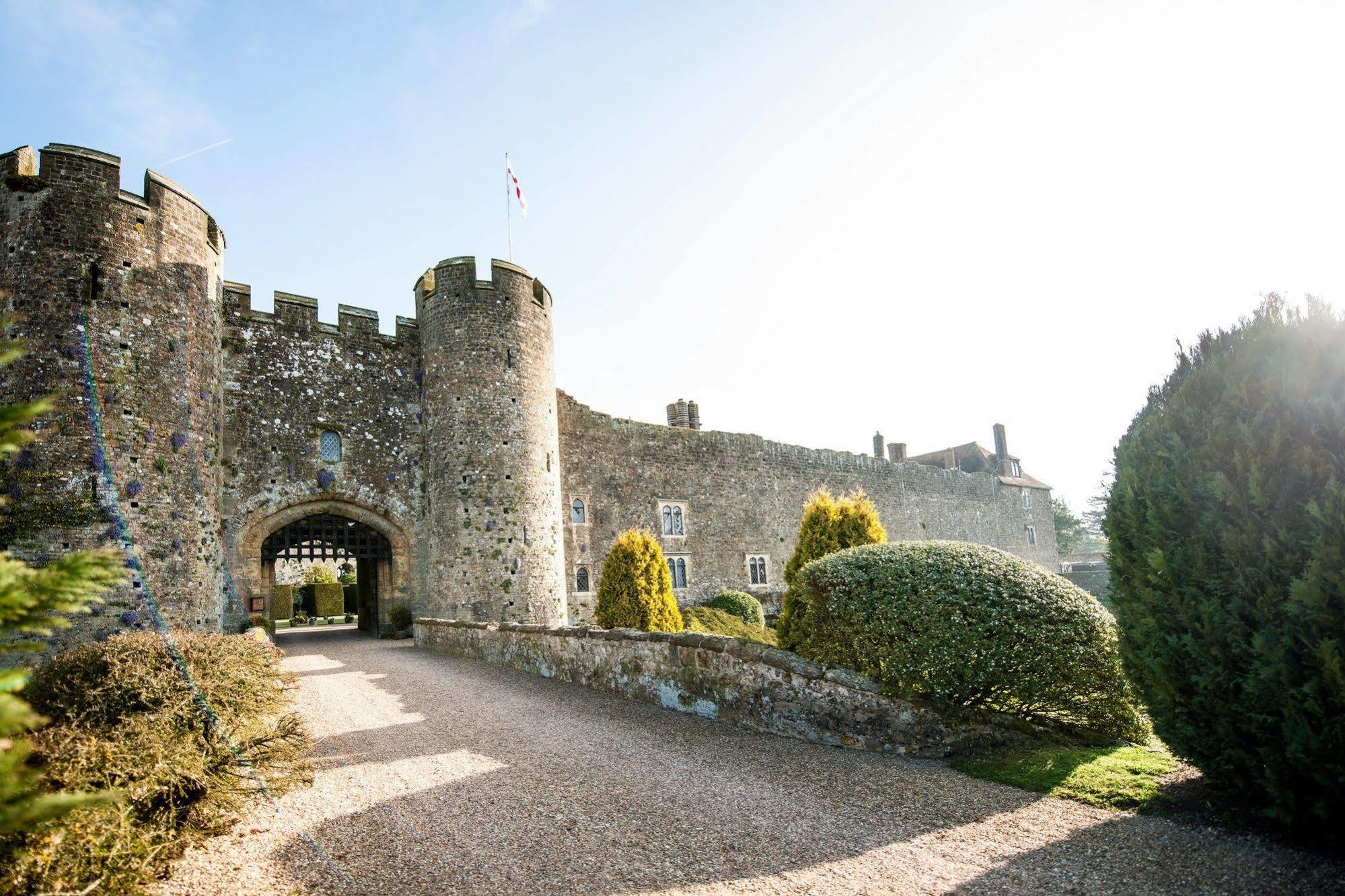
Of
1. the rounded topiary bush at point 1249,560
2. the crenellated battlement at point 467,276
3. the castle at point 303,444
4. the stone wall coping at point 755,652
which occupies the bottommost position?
the stone wall coping at point 755,652

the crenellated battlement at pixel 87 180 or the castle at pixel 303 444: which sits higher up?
the crenellated battlement at pixel 87 180

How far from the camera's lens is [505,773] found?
561 cm

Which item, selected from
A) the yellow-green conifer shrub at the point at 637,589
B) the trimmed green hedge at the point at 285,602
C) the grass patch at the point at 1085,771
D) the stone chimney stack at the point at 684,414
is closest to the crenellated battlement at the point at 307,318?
the yellow-green conifer shrub at the point at 637,589

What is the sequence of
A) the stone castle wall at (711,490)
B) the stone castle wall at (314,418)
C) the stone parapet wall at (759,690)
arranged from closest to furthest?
the stone parapet wall at (759,690) < the stone castle wall at (314,418) < the stone castle wall at (711,490)

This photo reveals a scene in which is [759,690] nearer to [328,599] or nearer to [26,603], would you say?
[26,603]

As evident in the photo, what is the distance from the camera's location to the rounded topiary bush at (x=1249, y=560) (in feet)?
11.6

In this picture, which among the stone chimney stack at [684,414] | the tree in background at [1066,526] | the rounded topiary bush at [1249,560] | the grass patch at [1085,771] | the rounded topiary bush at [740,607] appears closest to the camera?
the rounded topiary bush at [1249,560]

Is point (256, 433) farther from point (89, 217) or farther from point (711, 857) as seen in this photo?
point (711, 857)

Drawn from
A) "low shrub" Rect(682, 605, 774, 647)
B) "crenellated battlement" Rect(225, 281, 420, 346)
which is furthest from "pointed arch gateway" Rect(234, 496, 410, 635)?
"low shrub" Rect(682, 605, 774, 647)

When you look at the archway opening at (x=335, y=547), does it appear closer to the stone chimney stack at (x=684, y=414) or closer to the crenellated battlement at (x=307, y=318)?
the crenellated battlement at (x=307, y=318)

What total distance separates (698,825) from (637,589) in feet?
34.5

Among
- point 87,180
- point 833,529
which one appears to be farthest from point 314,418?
point 833,529

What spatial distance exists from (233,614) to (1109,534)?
15077 mm

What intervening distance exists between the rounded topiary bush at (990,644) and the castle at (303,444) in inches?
451
